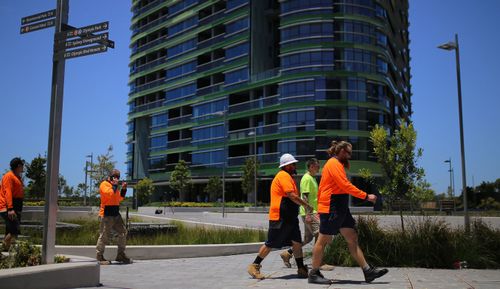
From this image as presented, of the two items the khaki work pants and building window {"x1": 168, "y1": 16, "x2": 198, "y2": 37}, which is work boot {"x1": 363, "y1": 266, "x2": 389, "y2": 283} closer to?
the khaki work pants

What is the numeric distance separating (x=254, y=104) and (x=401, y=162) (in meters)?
36.5

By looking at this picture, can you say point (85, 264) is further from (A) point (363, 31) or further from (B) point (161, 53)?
(B) point (161, 53)

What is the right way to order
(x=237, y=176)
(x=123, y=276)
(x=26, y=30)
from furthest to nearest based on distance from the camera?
(x=237, y=176) → (x=123, y=276) → (x=26, y=30)

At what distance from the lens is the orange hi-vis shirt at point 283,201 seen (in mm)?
7512

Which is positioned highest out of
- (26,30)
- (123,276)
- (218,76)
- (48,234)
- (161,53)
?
(161,53)

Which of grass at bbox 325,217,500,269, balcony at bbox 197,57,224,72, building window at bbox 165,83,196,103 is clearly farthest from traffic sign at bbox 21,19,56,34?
building window at bbox 165,83,196,103

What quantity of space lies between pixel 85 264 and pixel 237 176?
2052 inches

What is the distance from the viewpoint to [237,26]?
6075 centimetres

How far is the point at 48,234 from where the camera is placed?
6.83 meters

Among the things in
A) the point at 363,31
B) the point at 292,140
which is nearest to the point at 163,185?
the point at 292,140

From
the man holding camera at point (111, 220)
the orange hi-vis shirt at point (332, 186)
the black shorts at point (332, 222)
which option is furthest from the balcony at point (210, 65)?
the black shorts at point (332, 222)

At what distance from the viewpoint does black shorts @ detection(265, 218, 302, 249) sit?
7430 mm

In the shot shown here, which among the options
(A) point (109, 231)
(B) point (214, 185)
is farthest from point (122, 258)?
(B) point (214, 185)

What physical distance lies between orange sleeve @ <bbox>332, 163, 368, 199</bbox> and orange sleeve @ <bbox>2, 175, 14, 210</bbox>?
17.6ft
